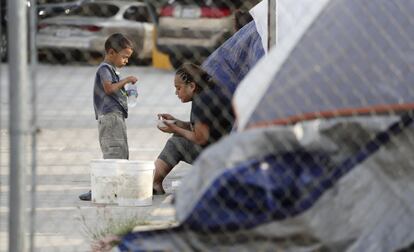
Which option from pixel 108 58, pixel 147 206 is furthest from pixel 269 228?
pixel 108 58

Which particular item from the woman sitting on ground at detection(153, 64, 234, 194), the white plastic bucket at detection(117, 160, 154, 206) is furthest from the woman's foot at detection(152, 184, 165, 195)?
the white plastic bucket at detection(117, 160, 154, 206)

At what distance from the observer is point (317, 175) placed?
551cm

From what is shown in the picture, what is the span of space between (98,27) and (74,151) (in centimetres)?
837

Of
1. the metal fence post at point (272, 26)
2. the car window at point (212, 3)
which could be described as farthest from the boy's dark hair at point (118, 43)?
the car window at point (212, 3)

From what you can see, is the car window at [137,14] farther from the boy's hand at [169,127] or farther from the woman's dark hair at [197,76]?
the woman's dark hair at [197,76]

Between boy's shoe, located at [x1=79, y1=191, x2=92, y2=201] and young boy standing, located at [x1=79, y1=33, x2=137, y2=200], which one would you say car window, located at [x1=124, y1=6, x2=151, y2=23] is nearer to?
young boy standing, located at [x1=79, y1=33, x2=137, y2=200]

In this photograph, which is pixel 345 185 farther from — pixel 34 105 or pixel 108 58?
pixel 108 58

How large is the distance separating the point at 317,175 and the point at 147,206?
381cm

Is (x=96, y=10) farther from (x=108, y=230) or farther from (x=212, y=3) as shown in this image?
(x=108, y=230)

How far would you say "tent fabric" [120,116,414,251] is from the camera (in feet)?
17.9

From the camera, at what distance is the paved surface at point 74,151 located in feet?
27.2

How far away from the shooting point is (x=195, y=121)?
905 cm

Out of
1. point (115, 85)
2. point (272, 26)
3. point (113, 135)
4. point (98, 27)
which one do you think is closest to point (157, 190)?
point (113, 135)

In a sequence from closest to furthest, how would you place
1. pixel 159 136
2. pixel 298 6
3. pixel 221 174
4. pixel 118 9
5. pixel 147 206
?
pixel 221 174 < pixel 298 6 < pixel 147 206 < pixel 159 136 < pixel 118 9
